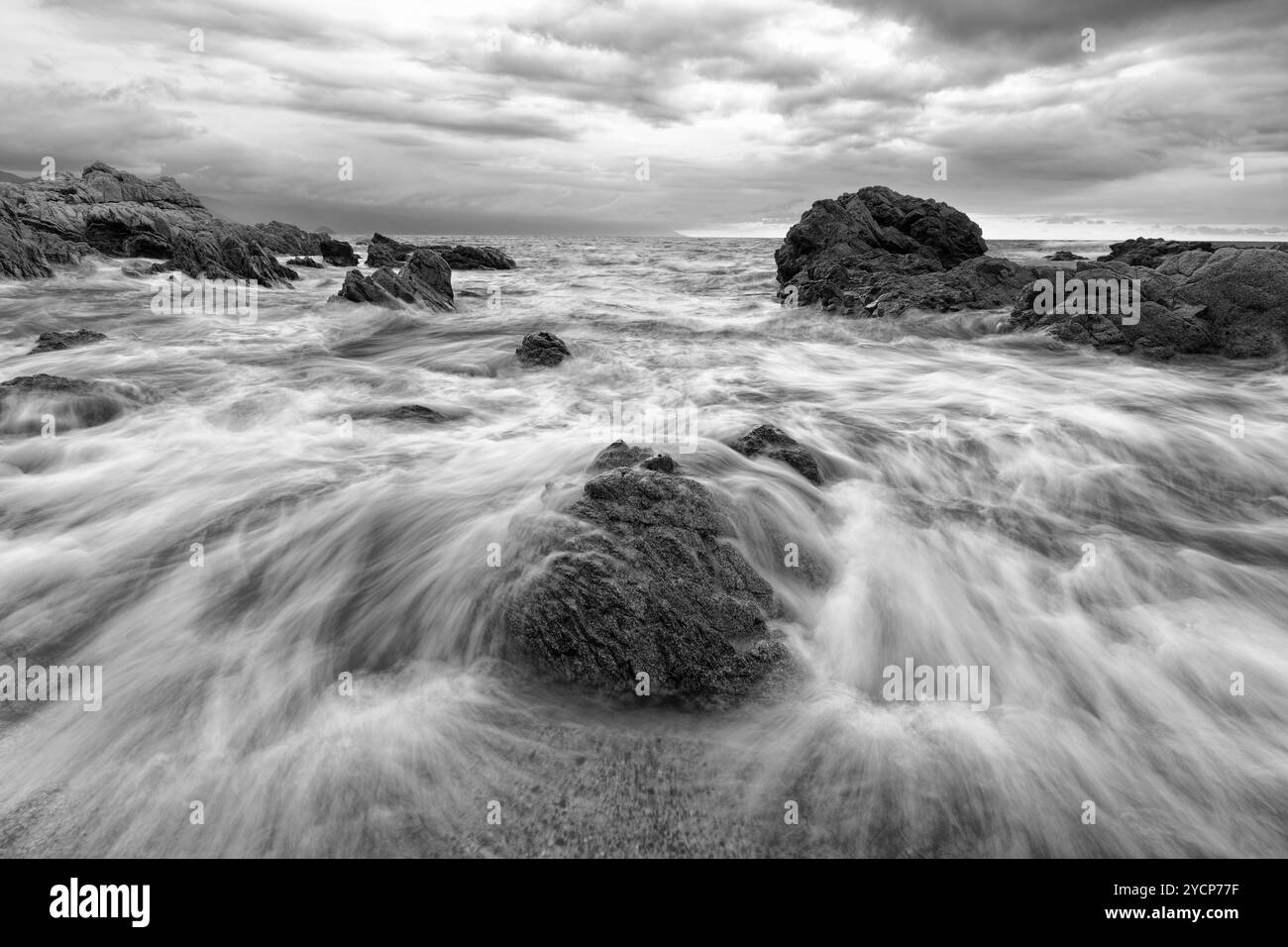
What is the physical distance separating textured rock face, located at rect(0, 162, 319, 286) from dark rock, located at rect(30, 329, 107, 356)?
14.0m

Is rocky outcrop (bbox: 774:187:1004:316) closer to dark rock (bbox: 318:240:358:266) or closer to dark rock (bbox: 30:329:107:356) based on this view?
dark rock (bbox: 30:329:107:356)

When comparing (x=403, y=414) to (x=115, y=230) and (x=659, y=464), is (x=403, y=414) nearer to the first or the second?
(x=659, y=464)

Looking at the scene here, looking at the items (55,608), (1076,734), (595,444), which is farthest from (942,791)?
(55,608)

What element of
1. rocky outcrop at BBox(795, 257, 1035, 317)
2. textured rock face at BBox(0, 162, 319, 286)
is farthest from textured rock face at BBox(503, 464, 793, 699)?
textured rock face at BBox(0, 162, 319, 286)

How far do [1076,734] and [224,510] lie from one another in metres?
7.74

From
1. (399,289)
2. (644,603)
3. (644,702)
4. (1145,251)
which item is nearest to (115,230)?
(399,289)

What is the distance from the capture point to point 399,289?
20656 mm

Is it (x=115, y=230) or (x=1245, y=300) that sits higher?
(x=115, y=230)

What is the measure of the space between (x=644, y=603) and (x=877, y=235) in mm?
32968

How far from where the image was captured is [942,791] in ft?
11.9

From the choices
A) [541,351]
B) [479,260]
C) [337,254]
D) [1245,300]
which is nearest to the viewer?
[541,351]

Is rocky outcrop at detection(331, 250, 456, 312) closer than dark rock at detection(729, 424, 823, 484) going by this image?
No

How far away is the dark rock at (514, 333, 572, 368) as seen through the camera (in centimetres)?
1386
